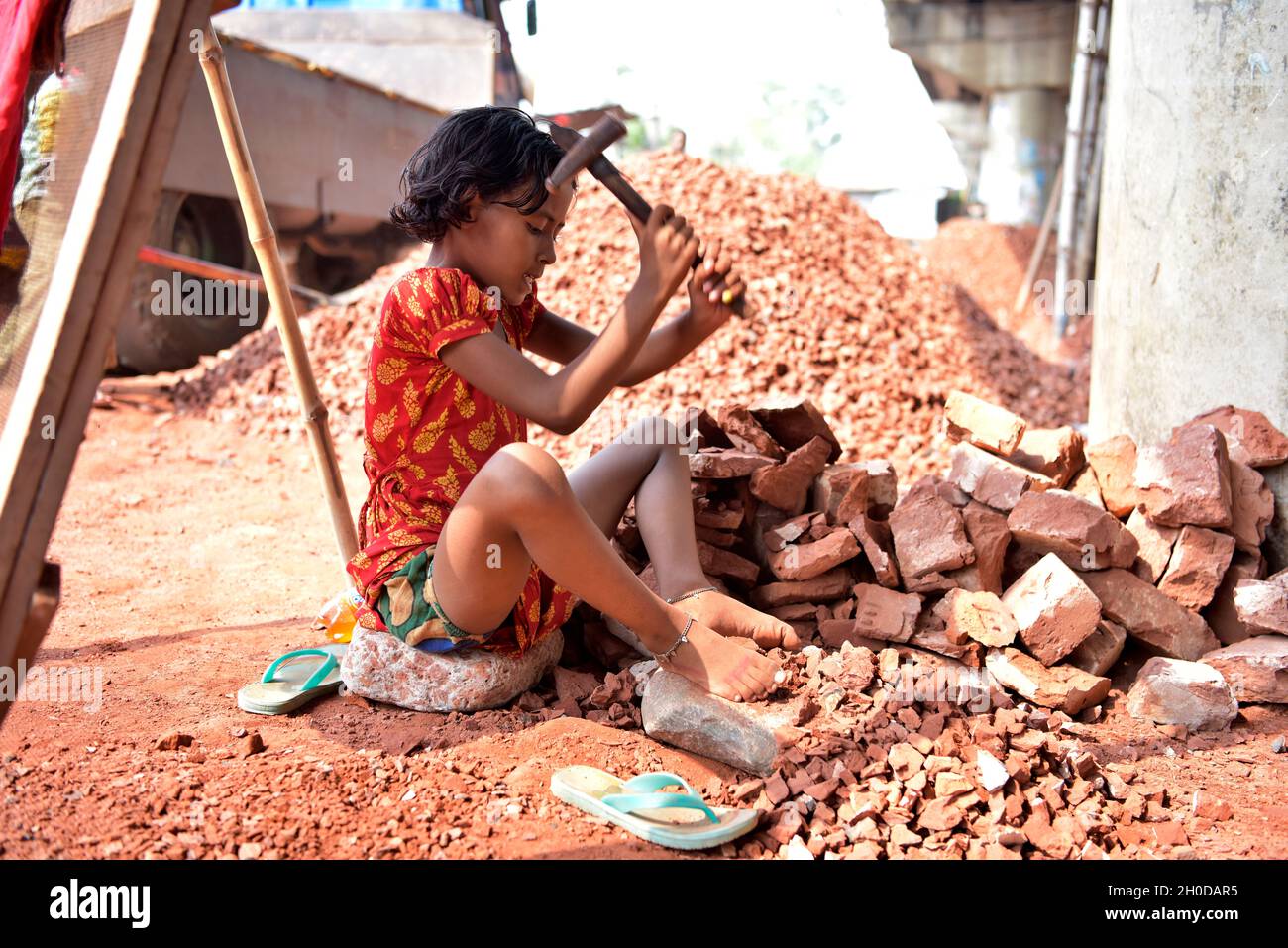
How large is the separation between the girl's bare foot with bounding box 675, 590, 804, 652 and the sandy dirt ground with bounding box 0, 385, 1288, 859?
37 centimetres

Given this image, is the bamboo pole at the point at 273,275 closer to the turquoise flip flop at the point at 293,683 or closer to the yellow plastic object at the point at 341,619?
the yellow plastic object at the point at 341,619

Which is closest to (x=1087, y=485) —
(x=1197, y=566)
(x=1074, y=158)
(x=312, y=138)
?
(x=1197, y=566)

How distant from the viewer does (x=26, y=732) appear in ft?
7.43

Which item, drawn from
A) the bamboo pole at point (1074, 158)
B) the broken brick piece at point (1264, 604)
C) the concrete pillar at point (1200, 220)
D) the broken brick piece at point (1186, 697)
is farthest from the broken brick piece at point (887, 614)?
the bamboo pole at point (1074, 158)

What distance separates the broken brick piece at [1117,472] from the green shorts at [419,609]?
185cm

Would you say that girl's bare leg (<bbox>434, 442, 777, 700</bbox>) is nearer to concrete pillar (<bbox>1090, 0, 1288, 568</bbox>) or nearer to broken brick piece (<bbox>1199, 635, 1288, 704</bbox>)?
broken brick piece (<bbox>1199, 635, 1288, 704</bbox>)

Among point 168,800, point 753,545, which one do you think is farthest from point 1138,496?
point 168,800

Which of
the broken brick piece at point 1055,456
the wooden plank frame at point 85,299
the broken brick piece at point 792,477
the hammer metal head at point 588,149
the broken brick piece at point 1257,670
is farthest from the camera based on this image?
the broken brick piece at point 1055,456

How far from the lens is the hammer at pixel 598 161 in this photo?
6.47ft

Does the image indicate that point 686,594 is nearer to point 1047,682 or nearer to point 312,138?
point 1047,682

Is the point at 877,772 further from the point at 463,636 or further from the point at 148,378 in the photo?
the point at 148,378

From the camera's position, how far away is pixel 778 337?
606 cm

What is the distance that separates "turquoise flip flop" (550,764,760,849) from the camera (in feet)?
5.99

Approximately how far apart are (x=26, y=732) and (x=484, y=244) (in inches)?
57.0
